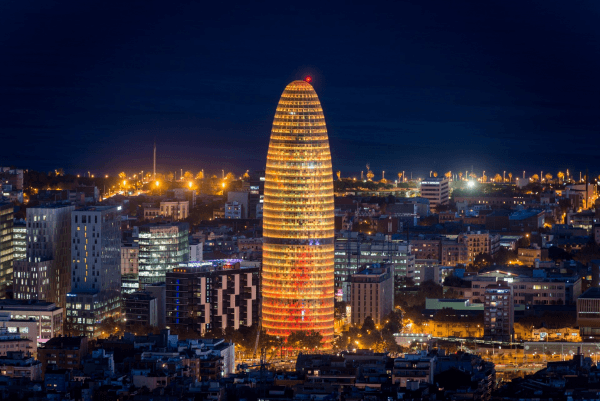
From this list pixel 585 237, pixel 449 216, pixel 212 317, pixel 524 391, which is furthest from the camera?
pixel 449 216

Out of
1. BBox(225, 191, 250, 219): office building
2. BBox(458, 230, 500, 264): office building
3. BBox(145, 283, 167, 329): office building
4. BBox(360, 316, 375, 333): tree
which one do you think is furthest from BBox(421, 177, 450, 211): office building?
BBox(360, 316, 375, 333): tree

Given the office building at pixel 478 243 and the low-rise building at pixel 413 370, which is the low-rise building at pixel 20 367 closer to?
the low-rise building at pixel 413 370

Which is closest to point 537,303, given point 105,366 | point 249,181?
point 105,366

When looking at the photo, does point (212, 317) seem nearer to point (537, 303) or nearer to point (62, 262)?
point (62, 262)

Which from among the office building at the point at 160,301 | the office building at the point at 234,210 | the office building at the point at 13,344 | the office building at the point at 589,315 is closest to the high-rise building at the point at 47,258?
the office building at the point at 160,301

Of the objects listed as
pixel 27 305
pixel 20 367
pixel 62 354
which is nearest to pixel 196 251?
pixel 27 305
